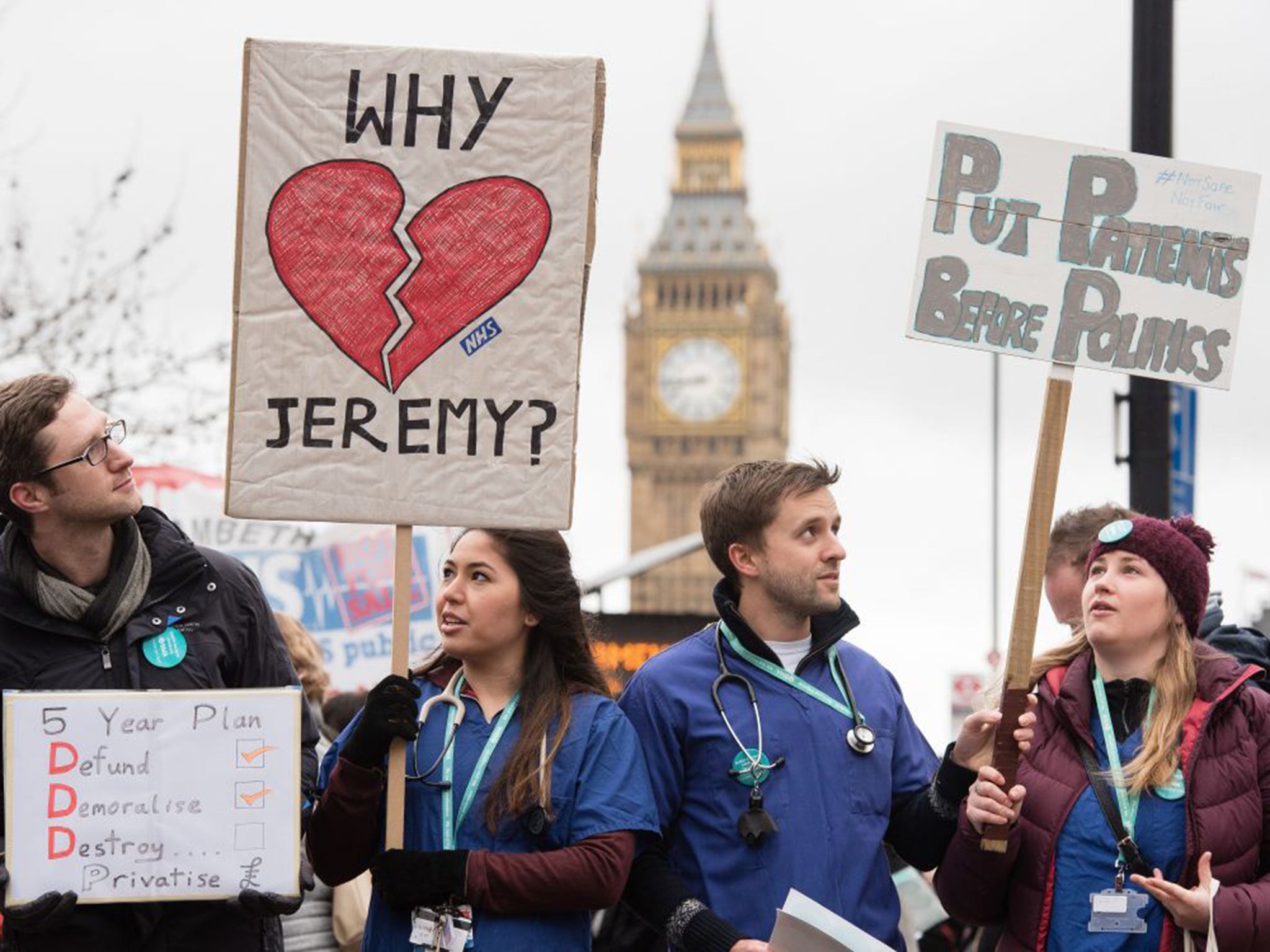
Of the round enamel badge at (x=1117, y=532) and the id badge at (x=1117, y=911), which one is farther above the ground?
the round enamel badge at (x=1117, y=532)

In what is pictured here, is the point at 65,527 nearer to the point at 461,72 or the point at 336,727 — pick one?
the point at 461,72

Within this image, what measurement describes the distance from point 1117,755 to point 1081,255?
3.73ft

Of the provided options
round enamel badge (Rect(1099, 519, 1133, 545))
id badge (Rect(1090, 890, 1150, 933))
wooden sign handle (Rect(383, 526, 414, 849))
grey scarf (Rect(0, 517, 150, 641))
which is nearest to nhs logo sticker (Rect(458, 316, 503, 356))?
wooden sign handle (Rect(383, 526, 414, 849))

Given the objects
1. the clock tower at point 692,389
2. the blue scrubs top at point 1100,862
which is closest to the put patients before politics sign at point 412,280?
the blue scrubs top at point 1100,862

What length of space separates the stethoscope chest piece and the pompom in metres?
0.89

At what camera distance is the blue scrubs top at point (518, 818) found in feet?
16.0

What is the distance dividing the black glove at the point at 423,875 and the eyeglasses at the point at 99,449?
107cm

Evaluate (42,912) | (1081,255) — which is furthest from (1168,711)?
(42,912)

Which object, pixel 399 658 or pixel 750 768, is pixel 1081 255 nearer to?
pixel 750 768

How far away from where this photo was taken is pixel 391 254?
5.07 metres

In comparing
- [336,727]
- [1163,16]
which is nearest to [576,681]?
[336,727]

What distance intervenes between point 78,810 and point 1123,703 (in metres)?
2.33

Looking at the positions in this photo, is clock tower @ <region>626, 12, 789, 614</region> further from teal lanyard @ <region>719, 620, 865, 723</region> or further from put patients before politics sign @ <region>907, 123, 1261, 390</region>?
put patients before politics sign @ <region>907, 123, 1261, 390</region>

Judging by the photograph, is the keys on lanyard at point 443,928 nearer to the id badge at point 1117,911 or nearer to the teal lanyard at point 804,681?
the teal lanyard at point 804,681
